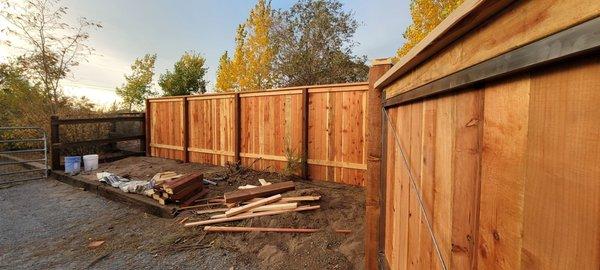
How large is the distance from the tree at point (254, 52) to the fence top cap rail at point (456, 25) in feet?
50.6

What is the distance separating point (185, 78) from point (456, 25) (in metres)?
17.8

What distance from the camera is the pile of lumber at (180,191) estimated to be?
14.9ft

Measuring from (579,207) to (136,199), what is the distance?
5.55 metres

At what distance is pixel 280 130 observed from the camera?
597 centimetres

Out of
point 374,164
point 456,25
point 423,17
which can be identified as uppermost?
point 423,17

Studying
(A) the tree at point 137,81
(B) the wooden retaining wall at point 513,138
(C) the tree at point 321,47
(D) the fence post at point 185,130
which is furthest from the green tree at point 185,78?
(B) the wooden retaining wall at point 513,138

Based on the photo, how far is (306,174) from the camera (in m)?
5.60

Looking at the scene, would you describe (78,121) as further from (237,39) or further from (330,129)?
(237,39)

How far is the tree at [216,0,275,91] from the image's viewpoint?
16.0m

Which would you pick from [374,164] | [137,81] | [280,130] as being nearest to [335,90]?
[280,130]

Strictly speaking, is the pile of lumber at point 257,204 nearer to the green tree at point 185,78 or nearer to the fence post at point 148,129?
the fence post at point 148,129

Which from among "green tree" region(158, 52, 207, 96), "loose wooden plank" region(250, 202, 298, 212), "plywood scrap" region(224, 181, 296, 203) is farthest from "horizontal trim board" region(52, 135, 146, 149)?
"green tree" region(158, 52, 207, 96)

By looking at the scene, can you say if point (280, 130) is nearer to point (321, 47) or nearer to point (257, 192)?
point (257, 192)

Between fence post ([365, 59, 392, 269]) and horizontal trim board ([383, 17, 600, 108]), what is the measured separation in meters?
1.26
